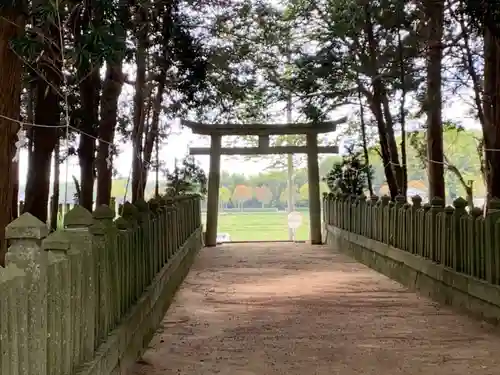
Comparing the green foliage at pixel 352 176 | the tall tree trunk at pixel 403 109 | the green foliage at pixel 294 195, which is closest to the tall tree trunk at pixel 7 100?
the tall tree trunk at pixel 403 109

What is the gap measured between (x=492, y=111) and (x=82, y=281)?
228 inches

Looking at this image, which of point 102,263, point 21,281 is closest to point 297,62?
point 102,263

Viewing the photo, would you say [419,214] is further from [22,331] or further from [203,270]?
[22,331]

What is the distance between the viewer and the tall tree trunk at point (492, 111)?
6.88 meters

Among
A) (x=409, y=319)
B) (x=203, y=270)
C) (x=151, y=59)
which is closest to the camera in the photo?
(x=409, y=319)

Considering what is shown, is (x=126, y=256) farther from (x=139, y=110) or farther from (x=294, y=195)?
(x=294, y=195)

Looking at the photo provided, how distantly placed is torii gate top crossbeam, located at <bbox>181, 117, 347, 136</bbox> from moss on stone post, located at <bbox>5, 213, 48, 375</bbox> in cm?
1290

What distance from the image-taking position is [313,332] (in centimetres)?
569

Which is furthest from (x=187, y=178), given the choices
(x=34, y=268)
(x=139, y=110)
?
(x=34, y=268)

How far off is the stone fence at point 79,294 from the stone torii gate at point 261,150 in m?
9.30

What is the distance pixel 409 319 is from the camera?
6176mm

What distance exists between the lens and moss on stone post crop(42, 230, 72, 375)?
2588mm

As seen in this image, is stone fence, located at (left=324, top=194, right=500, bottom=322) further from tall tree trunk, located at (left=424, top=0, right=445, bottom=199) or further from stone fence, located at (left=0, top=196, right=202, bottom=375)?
stone fence, located at (left=0, top=196, right=202, bottom=375)

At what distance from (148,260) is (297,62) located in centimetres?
764
